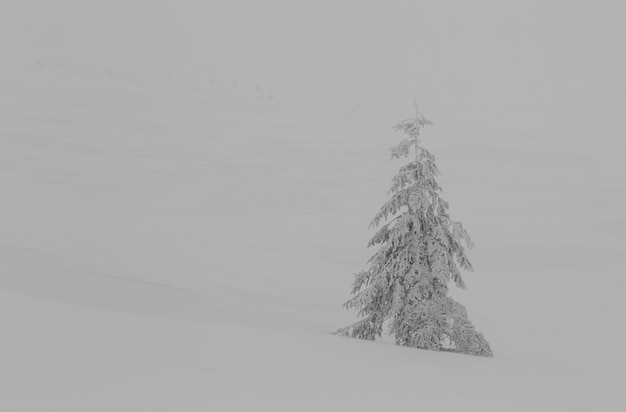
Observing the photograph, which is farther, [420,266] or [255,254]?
[255,254]

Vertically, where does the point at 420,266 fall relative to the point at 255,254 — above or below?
below

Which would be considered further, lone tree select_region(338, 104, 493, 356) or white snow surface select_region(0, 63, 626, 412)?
lone tree select_region(338, 104, 493, 356)

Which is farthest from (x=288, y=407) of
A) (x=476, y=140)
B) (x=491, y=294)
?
(x=476, y=140)

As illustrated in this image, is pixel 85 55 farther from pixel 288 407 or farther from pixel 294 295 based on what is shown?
pixel 288 407

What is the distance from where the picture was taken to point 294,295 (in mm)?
12664

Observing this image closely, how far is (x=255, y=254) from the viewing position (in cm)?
1451

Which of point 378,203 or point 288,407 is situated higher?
point 378,203

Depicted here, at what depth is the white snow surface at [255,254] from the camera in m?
6.48

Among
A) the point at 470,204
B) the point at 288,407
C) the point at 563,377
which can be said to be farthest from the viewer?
the point at 470,204

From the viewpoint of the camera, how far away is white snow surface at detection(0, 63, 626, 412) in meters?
6.48

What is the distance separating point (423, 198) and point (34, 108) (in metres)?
19.8

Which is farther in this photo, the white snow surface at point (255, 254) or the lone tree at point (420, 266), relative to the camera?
the lone tree at point (420, 266)

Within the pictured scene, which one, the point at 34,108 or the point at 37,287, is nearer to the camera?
the point at 37,287

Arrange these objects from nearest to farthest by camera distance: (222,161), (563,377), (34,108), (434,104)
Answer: (563,377) → (222,161) → (34,108) → (434,104)
